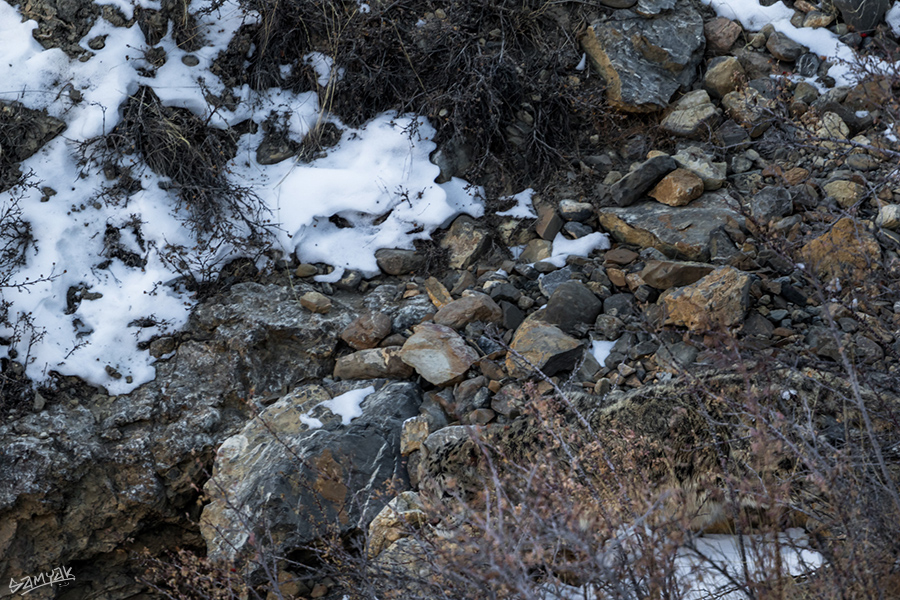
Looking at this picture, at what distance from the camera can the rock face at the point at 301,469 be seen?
→ 3238 millimetres

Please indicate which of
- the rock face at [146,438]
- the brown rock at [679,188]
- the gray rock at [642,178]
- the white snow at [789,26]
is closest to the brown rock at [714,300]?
the brown rock at [679,188]

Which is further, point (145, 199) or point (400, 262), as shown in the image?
point (145, 199)

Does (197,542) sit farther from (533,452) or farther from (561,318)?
(561,318)

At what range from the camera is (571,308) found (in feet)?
11.7

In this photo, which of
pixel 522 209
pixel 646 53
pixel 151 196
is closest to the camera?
pixel 522 209

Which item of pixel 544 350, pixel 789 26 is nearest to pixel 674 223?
pixel 544 350

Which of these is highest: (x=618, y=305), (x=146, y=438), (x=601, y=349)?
(x=618, y=305)

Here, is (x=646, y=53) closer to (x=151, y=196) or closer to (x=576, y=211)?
(x=576, y=211)

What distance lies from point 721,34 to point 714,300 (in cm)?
250

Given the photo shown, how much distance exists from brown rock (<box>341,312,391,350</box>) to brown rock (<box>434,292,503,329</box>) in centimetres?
34

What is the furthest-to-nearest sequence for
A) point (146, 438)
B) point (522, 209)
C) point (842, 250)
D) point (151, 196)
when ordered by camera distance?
point (151, 196) < point (522, 209) < point (146, 438) < point (842, 250)

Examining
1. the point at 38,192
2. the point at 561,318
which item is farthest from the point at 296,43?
the point at 561,318

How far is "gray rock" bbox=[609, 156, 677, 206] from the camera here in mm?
4059

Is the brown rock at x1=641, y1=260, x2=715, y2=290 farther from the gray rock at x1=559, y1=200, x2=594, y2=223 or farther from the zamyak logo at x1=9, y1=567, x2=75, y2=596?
the zamyak logo at x1=9, y1=567, x2=75, y2=596
